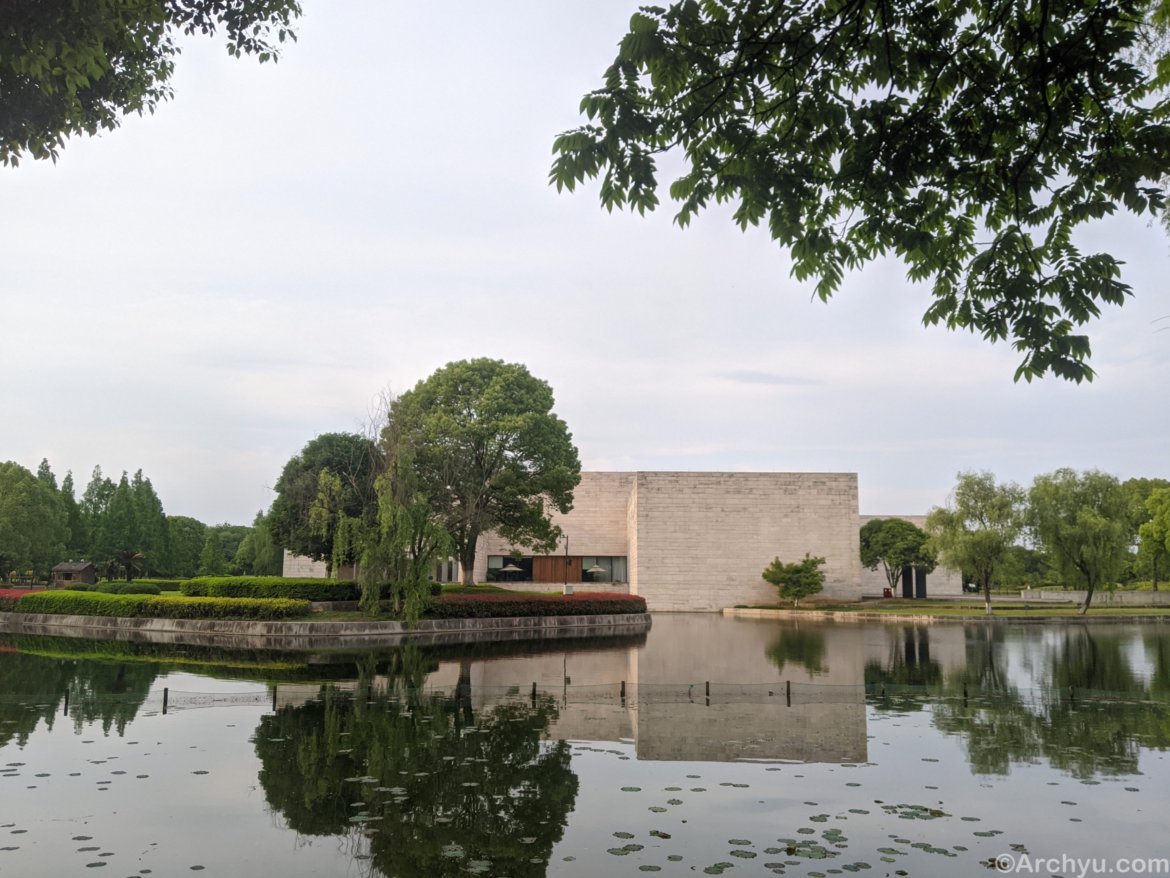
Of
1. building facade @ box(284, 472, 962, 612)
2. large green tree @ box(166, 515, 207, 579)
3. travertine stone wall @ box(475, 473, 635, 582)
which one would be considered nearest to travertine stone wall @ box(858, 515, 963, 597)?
building facade @ box(284, 472, 962, 612)

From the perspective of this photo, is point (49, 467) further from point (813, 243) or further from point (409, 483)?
point (813, 243)

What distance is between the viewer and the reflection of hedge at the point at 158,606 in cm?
2484

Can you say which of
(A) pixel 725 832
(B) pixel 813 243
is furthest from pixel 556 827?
(B) pixel 813 243

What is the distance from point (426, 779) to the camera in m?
7.33

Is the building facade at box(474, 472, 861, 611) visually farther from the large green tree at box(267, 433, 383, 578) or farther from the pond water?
the pond water

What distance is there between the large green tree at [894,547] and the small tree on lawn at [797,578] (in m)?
7.97

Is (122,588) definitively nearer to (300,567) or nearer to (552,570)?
(300,567)

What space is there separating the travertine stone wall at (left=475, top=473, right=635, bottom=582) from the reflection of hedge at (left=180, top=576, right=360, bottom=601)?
2689cm

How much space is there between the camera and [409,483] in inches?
1013

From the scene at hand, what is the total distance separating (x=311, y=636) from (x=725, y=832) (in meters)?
20.1

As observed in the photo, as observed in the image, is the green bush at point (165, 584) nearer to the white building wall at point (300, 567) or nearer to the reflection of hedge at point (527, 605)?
the reflection of hedge at point (527, 605)

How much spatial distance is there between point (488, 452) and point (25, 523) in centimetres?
3048

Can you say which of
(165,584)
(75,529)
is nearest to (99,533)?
(75,529)

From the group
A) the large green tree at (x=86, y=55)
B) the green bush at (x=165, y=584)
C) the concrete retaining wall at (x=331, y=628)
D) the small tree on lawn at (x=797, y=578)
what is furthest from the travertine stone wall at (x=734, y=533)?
the large green tree at (x=86, y=55)
